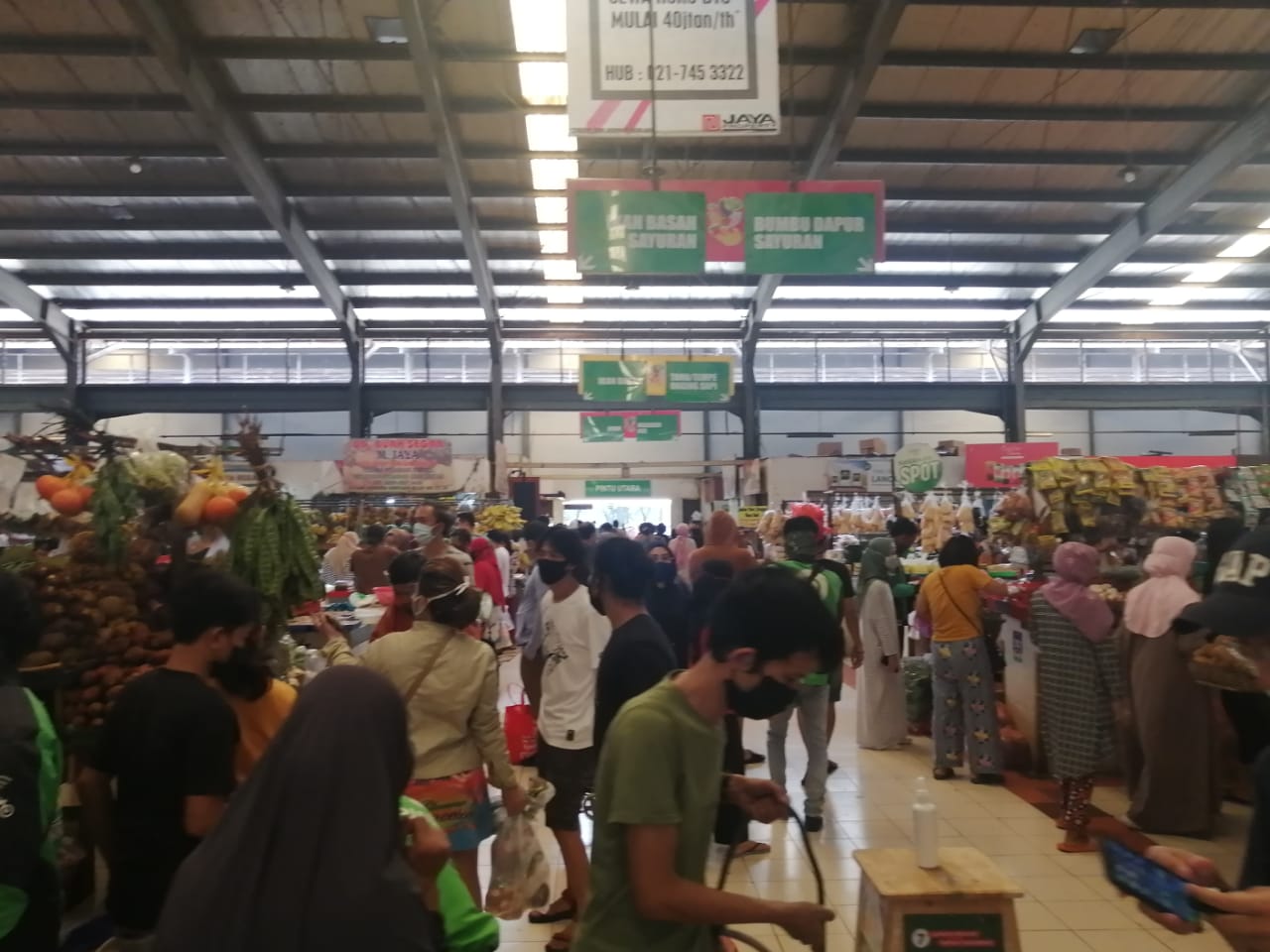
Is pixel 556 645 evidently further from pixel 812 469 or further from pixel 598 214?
pixel 812 469

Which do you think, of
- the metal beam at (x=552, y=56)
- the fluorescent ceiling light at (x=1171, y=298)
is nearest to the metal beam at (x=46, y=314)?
the metal beam at (x=552, y=56)

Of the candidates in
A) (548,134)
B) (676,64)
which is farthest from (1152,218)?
(676,64)

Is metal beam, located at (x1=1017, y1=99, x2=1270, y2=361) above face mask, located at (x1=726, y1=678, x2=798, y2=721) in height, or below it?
above

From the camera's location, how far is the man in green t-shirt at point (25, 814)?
1776 millimetres

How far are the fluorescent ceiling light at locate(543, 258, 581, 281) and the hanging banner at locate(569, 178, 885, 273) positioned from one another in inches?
304

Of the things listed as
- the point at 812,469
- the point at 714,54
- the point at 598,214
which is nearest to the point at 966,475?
the point at 812,469

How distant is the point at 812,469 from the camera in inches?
539

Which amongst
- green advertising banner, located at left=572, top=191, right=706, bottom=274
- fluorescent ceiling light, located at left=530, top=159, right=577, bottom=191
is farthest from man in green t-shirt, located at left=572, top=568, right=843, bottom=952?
fluorescent ceiling light, located at left=530, top=159, right=577, bottom=191

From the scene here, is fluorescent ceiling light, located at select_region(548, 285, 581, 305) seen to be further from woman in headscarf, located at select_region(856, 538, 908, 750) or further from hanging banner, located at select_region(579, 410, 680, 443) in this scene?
woman in headscarf, located at select_region(856, 538, 908, 750)

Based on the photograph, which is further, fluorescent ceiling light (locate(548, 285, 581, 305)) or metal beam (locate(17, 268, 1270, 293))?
fluorescent ceiling light (locate(548, 285, 581, 305))

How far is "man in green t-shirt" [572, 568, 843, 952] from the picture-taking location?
1.47m

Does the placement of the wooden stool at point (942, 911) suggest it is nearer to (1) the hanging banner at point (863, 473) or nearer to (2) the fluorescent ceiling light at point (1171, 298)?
(1) the hanging banner at point (863, 473)

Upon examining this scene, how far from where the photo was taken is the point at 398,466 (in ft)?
46.0

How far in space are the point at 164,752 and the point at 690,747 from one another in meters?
1.23
